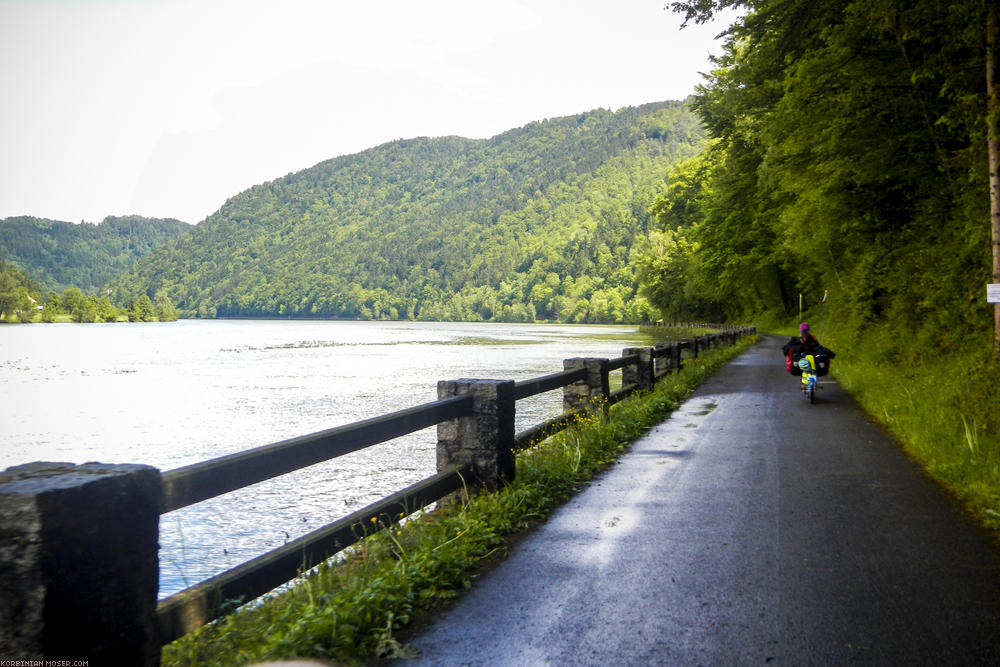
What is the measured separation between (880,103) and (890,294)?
24.8 ft

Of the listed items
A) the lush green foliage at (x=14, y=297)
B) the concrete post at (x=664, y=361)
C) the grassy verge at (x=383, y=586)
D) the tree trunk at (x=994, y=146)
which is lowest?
the grassy verge at (x=383, y=586)

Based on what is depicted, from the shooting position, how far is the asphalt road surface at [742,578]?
3580mm

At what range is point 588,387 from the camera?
10695 mm

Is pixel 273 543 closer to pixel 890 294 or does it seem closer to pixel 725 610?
pixel 725 610

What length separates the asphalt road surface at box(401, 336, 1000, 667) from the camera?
358cm

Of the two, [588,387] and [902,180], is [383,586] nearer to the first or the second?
[588,387]

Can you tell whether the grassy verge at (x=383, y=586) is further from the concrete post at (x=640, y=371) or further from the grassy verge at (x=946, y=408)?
the concrete post at (x=640, y=371)

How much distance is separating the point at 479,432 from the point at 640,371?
8499 mm

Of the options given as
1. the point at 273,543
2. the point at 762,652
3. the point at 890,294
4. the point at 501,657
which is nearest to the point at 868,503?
the point at 762,652

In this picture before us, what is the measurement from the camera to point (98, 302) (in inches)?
6978

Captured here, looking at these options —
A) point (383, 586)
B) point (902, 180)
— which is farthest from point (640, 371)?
point (383, 586)

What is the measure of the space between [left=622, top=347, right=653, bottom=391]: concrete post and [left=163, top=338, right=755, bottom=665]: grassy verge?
21.3 ft

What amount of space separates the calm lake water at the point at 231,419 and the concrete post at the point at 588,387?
3.59 m

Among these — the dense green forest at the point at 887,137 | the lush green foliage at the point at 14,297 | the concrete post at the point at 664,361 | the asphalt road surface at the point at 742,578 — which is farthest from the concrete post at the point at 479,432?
the lush green foliage at the point at 14,297
